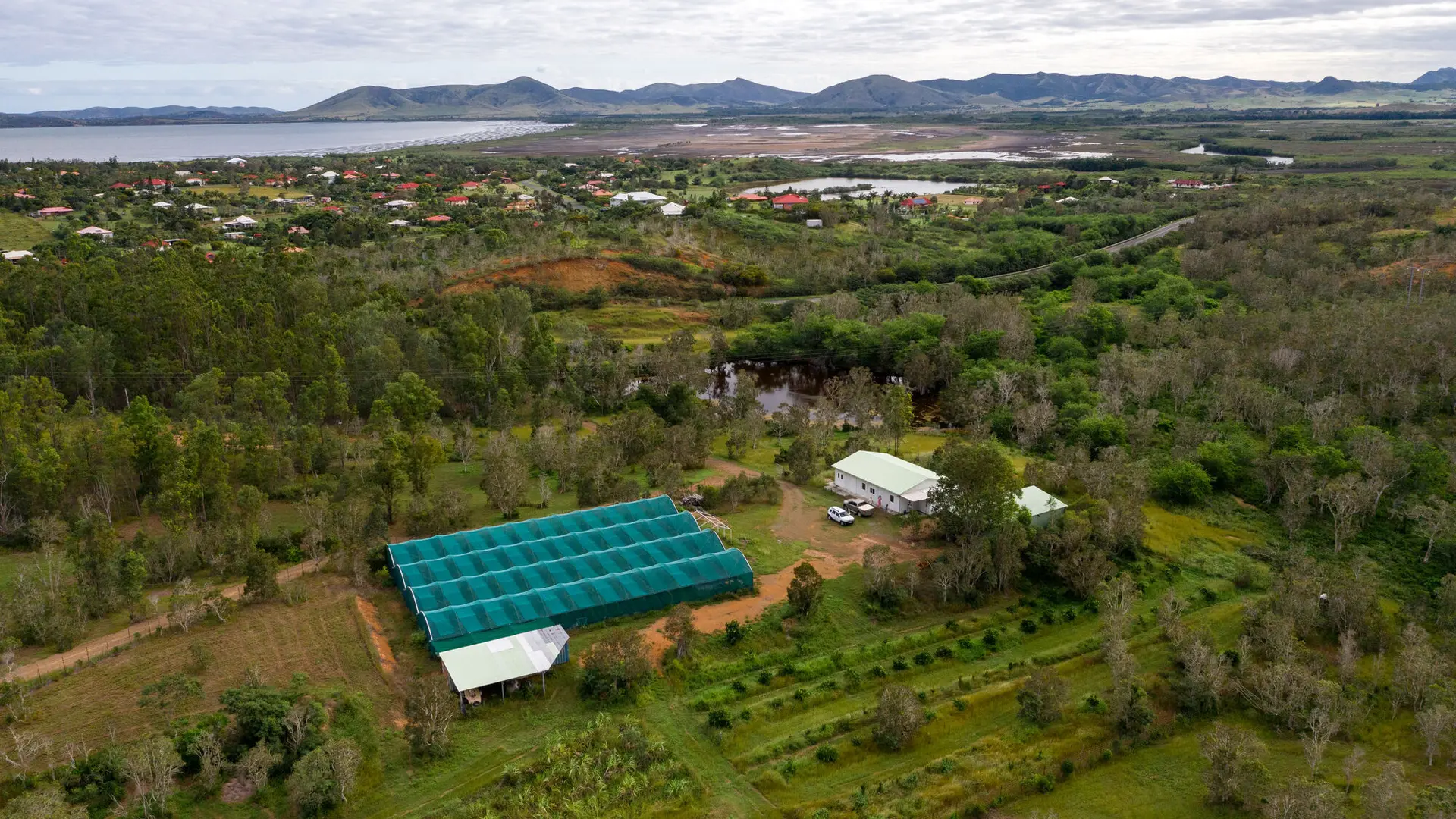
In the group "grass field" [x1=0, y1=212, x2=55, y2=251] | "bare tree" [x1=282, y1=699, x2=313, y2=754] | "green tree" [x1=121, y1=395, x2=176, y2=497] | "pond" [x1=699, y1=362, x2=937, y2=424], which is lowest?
"pond" [x1=699, y1=362, x2=937, y2=424]

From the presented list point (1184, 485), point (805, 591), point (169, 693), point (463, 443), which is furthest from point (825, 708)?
point (463, 443)

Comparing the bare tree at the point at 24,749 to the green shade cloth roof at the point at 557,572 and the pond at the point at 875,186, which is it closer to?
the green shade cloth roof at the point at 557,572

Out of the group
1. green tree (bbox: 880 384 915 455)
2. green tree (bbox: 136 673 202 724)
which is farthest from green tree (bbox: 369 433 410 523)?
green tree (bbox: 880 384 915 455)

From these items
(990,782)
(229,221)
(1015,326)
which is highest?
(229,221)

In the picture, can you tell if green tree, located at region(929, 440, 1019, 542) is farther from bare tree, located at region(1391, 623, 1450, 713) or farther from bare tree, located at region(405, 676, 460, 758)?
bare tree, located at region(405, 676, 460, 758)

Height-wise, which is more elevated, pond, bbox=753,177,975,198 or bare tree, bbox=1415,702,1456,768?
pond, bbox=753,177,975,198

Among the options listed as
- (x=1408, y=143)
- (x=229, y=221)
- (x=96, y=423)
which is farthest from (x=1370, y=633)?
(x=1408, y=143)

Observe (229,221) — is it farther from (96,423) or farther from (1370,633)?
(1370,633)
